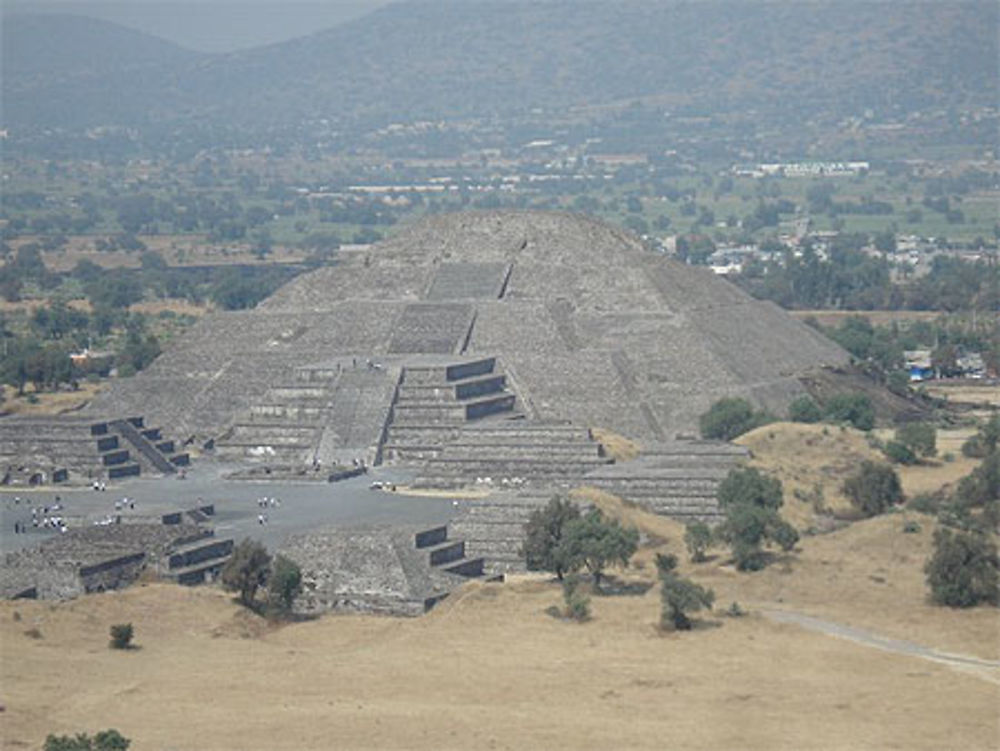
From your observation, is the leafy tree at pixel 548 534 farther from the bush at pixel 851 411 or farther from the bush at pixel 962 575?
the bush at pixel 851 411

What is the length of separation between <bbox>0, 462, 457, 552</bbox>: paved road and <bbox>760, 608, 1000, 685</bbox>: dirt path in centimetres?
1225

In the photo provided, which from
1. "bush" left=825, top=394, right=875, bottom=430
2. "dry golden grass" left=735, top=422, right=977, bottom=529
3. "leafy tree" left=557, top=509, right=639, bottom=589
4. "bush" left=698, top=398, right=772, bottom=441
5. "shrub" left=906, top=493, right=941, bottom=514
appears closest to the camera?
"leafy tree" left=557, top=509, right=639, bottom=589

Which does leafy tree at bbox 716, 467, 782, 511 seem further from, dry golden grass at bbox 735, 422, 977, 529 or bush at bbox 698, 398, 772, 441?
bush at bbox 698, 398, 772, 441

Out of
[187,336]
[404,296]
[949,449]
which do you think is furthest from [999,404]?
[187,336]

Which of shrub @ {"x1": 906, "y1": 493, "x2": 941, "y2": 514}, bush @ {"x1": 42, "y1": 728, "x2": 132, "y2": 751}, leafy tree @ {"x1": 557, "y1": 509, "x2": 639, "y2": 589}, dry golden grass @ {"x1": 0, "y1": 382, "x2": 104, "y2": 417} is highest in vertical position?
bush @ {"x1": 42, "y1": 728, "x2": 132, "y2": 751}

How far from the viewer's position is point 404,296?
102 metres

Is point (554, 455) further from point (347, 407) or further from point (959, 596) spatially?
point (959, 596)

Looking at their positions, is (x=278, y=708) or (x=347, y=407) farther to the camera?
(x=347, y=407)

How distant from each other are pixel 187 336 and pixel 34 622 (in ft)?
138

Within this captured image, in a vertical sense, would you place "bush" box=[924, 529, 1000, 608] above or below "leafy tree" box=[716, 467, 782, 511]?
below

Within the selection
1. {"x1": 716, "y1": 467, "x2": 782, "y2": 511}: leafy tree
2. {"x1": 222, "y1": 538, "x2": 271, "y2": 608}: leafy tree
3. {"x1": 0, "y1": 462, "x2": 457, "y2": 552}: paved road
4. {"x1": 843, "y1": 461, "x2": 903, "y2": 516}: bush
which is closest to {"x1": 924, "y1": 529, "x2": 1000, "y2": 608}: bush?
{"x1": 716, "y1": 467, "x2": 782, "y2": 511}: leafy tree

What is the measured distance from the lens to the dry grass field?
2007 inches

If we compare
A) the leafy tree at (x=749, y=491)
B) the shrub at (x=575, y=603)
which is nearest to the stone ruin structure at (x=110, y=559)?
the shrub at (x=575, y=603)

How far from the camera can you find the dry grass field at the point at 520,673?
51.0 metres
